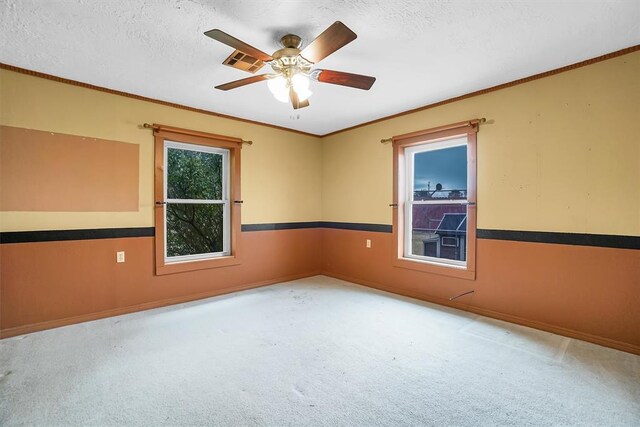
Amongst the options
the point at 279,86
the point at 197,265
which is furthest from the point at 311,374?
the point at 197,265

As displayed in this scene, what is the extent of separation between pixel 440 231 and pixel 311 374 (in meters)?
2.45

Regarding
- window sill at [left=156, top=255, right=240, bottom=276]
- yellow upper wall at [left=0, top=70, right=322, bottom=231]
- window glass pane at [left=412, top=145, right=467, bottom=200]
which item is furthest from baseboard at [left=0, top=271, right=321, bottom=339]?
window glass pane at [left=412, top=145, right=467, bottom=200]

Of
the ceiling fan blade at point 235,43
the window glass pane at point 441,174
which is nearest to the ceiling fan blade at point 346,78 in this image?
the ceiling fan blade at point 235,43

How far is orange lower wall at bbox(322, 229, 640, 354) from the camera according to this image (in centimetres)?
239

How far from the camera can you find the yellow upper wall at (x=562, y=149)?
94.0 inches

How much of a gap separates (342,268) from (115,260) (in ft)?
9.76

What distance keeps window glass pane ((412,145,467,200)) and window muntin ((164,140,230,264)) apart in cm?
255

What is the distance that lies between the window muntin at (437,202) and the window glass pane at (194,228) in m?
2.52

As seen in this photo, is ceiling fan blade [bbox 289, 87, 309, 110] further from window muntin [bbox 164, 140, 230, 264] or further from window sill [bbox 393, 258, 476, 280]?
window sill [bbox 393, 258, 476, 280]

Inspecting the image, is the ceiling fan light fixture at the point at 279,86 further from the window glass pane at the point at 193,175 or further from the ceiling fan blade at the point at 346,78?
the window glass pane at the point at 193,175

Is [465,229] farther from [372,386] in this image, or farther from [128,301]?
[128,301]

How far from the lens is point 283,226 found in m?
4.62

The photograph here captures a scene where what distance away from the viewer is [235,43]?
1.82 meters

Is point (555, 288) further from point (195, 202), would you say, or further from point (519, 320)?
point (195, 202)
